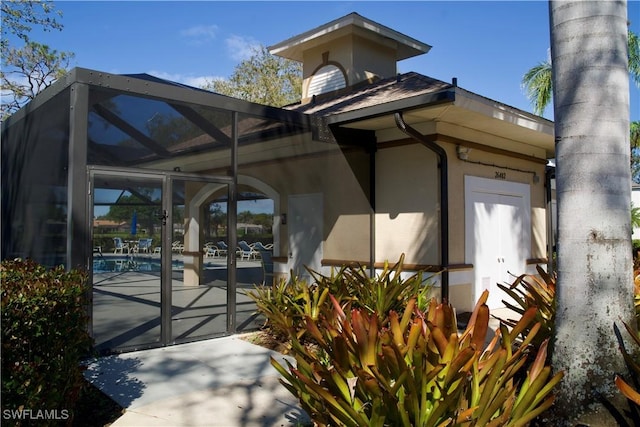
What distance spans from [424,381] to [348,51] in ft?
34.5

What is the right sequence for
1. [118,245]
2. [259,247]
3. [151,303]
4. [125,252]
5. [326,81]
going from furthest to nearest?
[326,81] < [259,247] < [151,303] < [125,252] < [118,245]

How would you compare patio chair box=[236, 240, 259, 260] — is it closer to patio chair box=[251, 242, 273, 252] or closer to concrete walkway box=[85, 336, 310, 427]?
patio chair box=[251, 242, 273, 252]

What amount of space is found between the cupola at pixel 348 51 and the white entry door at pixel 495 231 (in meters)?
4.21

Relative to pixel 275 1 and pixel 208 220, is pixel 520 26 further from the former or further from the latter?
pixel 208 220

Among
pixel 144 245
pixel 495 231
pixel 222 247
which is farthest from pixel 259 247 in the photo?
pixel 495 231

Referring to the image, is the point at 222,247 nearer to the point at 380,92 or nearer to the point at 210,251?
the point at 210,251

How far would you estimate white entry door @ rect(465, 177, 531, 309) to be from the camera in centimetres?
851

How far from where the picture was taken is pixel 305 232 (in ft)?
30.0

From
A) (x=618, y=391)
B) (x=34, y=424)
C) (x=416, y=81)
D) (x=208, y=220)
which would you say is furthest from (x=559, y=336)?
(x=416, y=81)

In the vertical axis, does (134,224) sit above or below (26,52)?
below

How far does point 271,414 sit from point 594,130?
124 inches

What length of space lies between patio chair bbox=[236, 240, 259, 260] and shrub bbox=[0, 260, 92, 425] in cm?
368

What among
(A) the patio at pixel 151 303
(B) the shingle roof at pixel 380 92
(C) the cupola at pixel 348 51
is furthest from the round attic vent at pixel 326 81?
(A) the patio at pixel 151 303

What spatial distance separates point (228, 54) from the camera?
28062 mm
